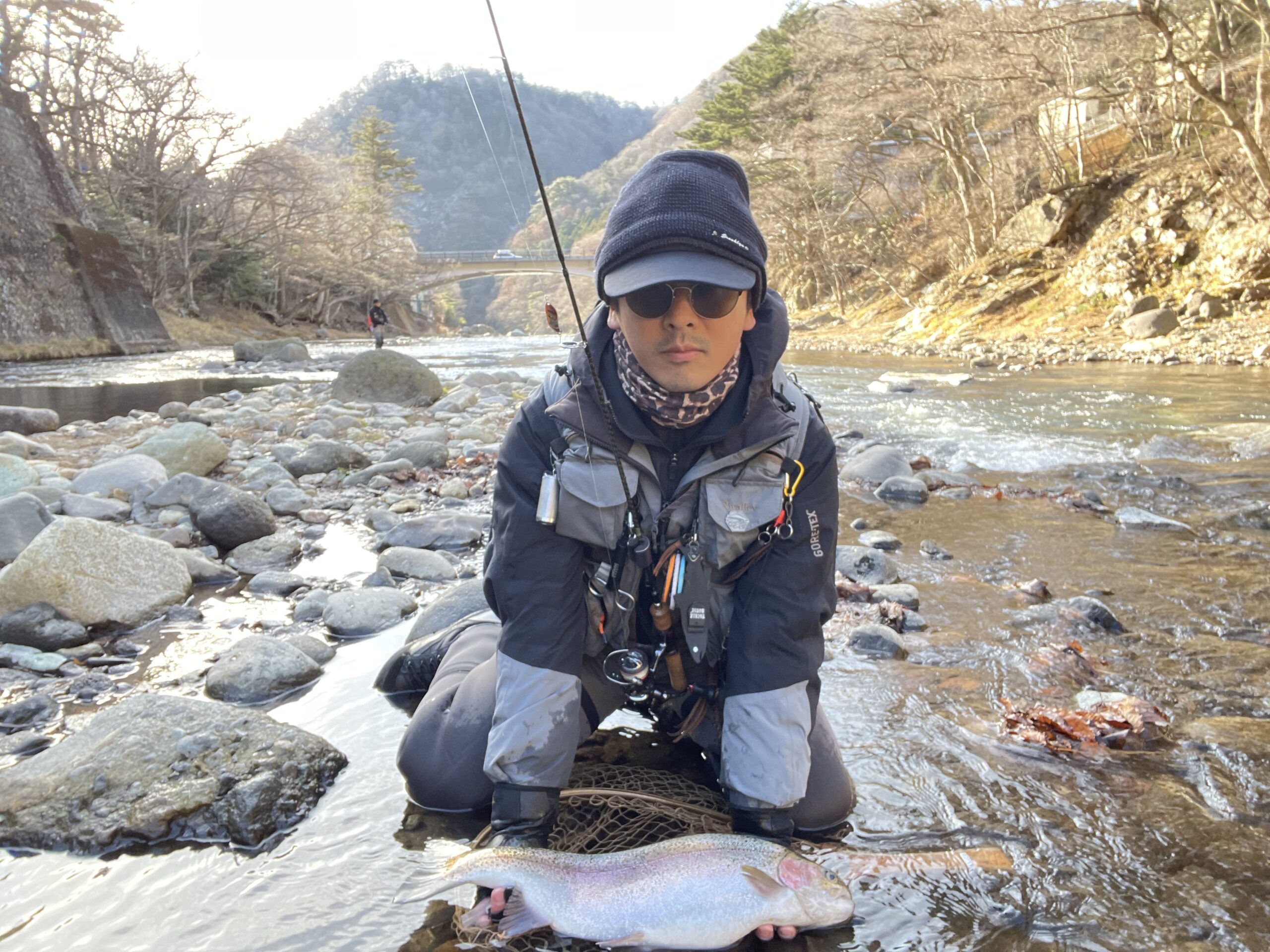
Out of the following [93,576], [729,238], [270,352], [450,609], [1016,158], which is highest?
[1016,158]

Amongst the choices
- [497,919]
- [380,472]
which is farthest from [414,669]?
[380,472]

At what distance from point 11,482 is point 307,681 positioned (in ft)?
12.1

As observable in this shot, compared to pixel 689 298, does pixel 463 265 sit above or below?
above

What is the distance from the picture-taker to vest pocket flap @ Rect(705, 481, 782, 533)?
2270 millimetres

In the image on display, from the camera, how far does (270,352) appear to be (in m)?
23.8

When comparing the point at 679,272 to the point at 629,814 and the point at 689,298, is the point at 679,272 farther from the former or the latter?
the point at 629,814

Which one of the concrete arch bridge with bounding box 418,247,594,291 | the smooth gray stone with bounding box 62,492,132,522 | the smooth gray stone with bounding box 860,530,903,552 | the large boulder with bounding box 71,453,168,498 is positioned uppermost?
the concrete arch bridge with bounding box 418,247,594,291

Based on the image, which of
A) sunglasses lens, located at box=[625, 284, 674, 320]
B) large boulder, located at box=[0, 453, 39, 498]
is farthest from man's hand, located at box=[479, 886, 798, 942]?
large boulder, located at box=[0, 453, 39, 498]

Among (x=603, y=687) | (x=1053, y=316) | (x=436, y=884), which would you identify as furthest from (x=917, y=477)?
(x=1053, y=316)

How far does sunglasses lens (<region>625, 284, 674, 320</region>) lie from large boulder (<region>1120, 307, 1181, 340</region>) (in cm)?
1891

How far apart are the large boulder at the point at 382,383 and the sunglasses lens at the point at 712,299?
11.3 meters

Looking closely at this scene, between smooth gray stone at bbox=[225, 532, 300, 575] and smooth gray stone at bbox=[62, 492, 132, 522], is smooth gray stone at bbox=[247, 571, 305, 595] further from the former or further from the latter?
smooth gray stone at bbox=[62, 492, 132, 522]

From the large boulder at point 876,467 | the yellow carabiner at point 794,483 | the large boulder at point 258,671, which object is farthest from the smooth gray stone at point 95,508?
the large boulder at point 876,467

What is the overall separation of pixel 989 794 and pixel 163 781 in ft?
7.93
